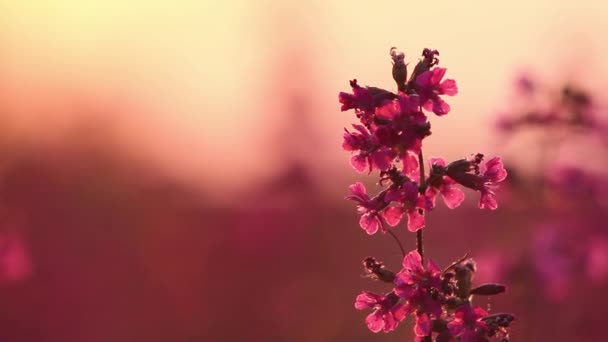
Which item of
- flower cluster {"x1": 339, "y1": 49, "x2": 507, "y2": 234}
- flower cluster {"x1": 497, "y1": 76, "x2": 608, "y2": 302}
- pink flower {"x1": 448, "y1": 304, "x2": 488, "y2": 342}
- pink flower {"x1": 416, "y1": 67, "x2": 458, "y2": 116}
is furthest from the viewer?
flower cluster {"x1": 497, "y1": 76, "x2": 608, "y2": 302}

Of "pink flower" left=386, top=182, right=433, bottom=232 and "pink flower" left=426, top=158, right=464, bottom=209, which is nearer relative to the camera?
"pink flower" left=386, top=182, right=433, bottom=232

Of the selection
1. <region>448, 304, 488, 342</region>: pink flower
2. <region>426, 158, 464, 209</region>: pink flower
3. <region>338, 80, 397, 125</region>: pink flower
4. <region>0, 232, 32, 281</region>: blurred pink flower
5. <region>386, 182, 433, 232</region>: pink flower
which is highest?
<region>0, 232, 32, 281</region>: blurred pink flower

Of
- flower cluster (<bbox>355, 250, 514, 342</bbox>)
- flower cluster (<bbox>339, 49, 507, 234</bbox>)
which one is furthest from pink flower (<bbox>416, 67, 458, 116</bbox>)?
flower cluster (<bbox>355, 250, 514, 342</bbox>)

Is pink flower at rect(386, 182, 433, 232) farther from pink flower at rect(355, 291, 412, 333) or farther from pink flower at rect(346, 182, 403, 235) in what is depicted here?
pink flower at rect(355, 291, 412, 333)

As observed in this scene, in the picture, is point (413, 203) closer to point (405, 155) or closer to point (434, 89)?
point (405, 155)

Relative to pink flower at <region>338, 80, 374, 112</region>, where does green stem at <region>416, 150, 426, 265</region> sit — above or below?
below

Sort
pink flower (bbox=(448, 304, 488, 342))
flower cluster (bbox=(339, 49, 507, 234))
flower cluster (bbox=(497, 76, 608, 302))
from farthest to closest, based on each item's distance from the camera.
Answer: flower cluster (bbox=(497, 76, 608, 302))
flower cluster (bbox=(339, 49, 507, 234))
pink flower (bbox=(448, 304, 488, 342))
